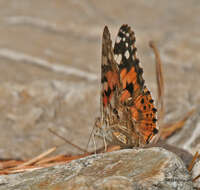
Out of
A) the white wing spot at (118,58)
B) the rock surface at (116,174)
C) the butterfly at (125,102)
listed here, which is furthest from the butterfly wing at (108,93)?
the rock surface at (116,174)

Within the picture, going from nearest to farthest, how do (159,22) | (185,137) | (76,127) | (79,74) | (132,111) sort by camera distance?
(132,111) → (185,137) → (76,127) → (79,74) → (159,22)

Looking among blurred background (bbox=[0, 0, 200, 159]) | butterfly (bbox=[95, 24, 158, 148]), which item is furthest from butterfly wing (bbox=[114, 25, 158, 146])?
blurred background (bbox=[0, 0, 200, 159])

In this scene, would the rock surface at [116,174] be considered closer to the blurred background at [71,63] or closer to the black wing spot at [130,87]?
the black wing spot at [130,87]

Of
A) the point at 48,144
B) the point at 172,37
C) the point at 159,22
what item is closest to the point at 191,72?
the point at 172,37

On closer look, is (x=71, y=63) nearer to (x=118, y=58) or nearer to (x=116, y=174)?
(x=118, y=58)

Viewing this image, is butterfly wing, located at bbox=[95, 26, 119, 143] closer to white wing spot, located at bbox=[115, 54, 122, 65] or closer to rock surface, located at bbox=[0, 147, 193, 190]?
white wing spot, located at bbox=[115, 54, 122, 65]

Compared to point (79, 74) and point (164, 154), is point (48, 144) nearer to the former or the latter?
point (79, 74)
